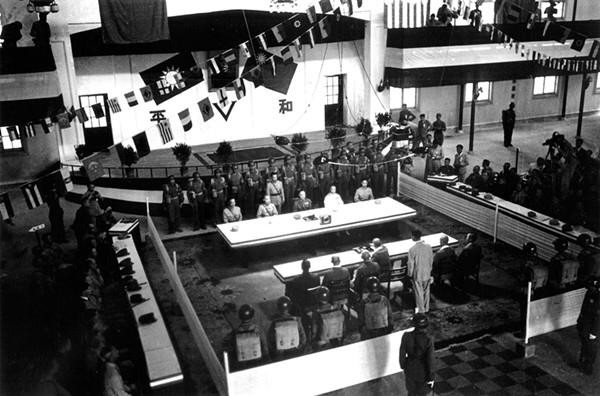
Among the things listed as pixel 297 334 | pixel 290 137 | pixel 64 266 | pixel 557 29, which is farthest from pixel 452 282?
pixel 557 29

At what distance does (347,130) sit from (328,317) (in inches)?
642

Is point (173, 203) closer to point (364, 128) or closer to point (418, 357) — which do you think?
point (418, 357)

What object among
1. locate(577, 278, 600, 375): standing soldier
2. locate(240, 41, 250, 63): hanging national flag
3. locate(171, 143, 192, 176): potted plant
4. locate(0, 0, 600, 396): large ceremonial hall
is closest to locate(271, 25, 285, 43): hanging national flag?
locate(0, 0, 600, 396): large ceremonial hall

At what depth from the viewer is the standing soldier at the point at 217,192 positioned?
17.2 metres

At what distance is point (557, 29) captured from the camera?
25.7m

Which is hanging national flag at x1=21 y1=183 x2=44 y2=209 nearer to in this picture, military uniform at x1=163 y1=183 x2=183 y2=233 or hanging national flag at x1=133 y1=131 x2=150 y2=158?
hanging national flag at x1=133 y1=131 x2=150 y2=158

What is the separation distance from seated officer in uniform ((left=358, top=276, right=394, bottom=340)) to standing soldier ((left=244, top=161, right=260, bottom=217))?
26.0ft

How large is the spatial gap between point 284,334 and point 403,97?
A: 20002 millimetres

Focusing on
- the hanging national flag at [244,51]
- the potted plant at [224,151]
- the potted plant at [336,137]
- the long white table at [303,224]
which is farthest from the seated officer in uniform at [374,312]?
the potted plant at [336,137]

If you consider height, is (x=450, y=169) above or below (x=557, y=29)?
below

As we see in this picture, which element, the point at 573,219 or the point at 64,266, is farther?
the point at 573,219

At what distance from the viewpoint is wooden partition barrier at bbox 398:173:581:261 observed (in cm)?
1405

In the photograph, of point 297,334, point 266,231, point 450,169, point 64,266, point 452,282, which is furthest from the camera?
point 450,169

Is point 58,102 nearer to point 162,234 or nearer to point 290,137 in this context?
point 162,234
